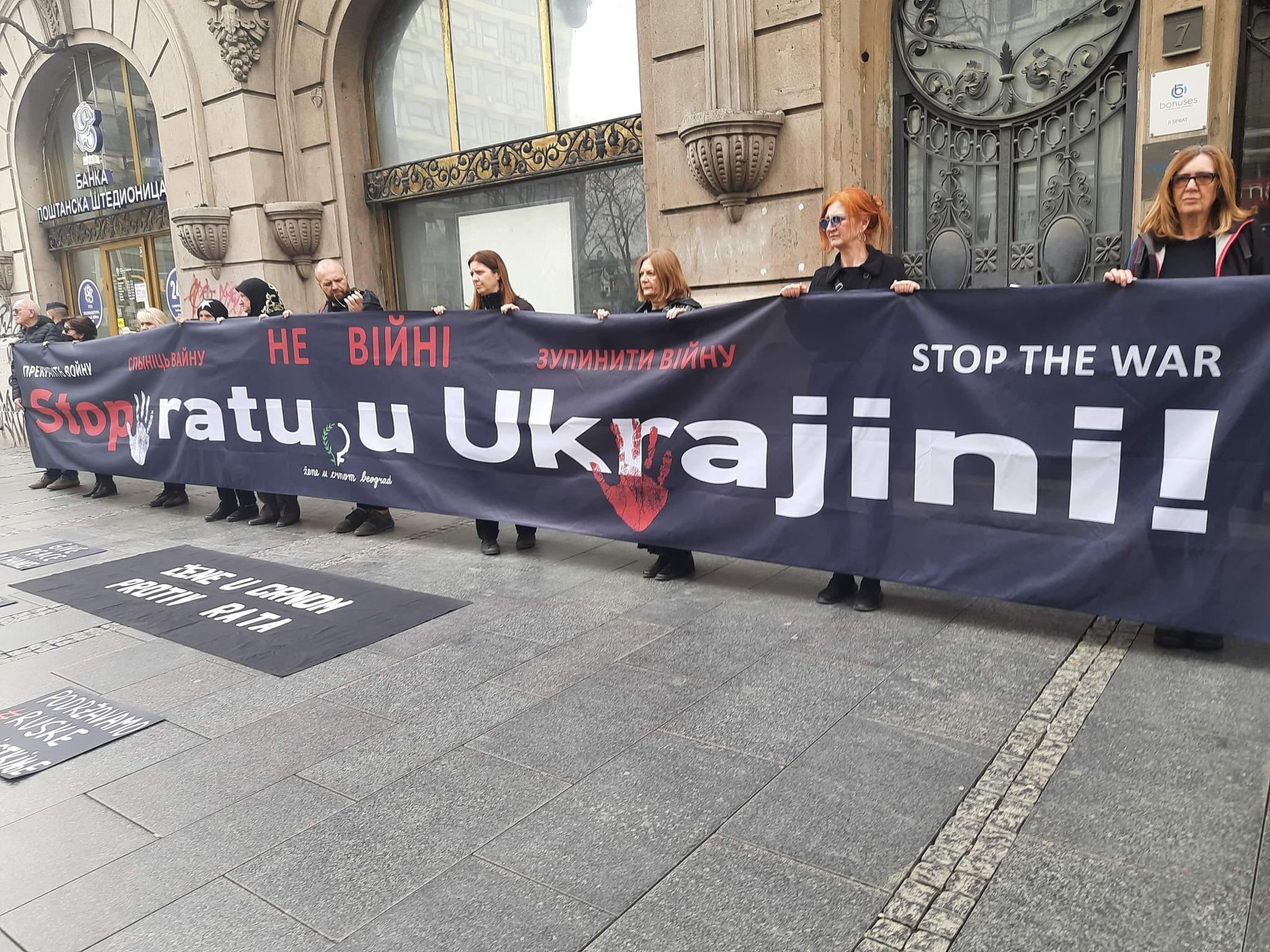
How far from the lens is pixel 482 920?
2.32m

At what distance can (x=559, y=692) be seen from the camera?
12.2ft

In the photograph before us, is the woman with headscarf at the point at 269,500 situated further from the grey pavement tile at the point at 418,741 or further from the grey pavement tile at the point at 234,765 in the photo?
the grey pavement tile at the point at 418,741

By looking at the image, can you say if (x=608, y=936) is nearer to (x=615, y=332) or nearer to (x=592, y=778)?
(x=592, y=778)

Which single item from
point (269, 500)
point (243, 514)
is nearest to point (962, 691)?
point (269, 500)

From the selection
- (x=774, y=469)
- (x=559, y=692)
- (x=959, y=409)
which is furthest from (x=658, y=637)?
(x=959, y=409)

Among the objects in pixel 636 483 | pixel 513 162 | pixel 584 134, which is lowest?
pixel 636 483

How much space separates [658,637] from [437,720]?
3.97 ft

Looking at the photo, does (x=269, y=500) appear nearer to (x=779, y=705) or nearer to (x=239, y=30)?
(x=779, y=705)

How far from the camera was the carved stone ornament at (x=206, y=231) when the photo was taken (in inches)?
428

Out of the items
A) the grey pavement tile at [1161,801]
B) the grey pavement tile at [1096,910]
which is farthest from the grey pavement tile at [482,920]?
the grey pavement tile at [1161,801]

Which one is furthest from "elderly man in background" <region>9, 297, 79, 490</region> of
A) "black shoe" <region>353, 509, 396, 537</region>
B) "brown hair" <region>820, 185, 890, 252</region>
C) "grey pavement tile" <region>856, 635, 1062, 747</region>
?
"grey pavement tile" <region>856, 635, 1062, 747</region>

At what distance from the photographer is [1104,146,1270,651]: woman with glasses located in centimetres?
376

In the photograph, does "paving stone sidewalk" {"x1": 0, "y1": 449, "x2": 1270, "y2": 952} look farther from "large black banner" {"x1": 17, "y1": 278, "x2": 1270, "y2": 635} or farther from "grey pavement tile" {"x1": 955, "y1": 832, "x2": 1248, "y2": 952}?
"large black banner" {"x1": 17, "y1": 278, "x2": 1270, "y2": 635}

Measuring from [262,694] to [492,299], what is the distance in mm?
3074
